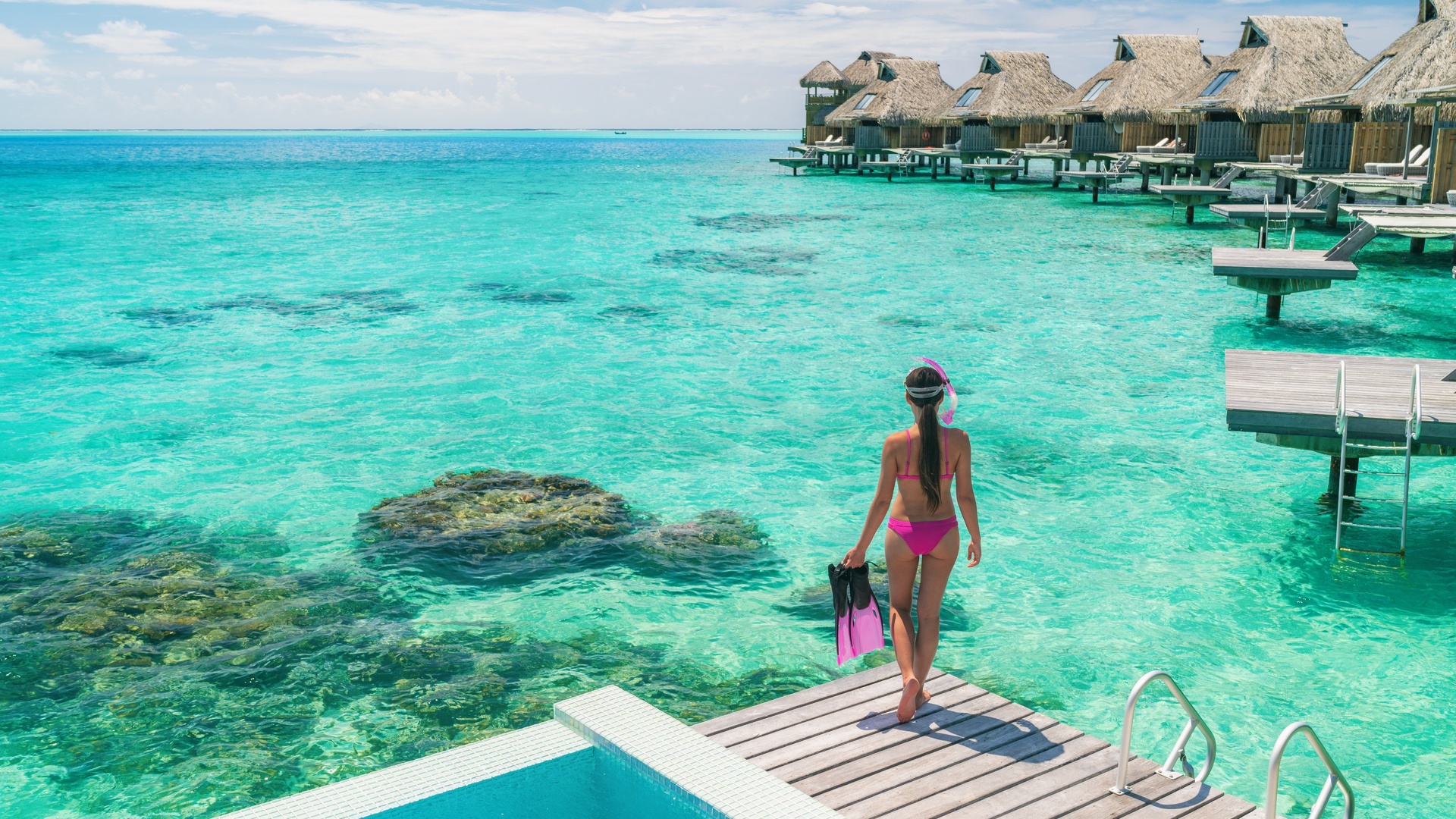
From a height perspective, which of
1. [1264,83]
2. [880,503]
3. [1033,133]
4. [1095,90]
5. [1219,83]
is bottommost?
[880,503]

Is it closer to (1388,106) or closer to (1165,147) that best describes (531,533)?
(1388,106)

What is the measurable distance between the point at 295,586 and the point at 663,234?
98.3 feet

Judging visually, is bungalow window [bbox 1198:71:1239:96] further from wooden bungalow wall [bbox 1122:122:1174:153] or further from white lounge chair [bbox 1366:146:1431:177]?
white lounge chair [bbox 1366:146:1431:177]

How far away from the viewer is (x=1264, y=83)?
38094 mm

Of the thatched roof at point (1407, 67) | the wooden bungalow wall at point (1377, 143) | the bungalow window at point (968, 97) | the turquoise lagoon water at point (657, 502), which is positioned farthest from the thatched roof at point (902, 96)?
the turquoise lagoon water at point (657, 502)

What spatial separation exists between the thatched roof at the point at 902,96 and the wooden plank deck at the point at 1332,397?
54080 mm

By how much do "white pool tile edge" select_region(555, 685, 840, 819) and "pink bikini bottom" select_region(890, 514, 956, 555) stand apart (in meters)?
1.37

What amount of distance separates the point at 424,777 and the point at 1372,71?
108 ft

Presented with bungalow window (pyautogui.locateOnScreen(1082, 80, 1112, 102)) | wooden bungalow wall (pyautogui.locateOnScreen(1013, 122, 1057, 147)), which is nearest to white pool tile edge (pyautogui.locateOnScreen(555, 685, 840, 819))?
bungalow window (pyautogui.locateOnScreen(1082, 80, 1112, 102))

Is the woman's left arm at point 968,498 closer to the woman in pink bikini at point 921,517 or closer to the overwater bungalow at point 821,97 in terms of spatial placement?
the woman in pink bikini at point 921,517

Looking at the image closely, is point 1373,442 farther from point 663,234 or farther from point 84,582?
point 663,234

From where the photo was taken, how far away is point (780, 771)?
4.50 m

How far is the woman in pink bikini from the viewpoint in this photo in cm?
493

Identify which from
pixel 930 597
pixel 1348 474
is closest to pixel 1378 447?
pixel 1348 474
